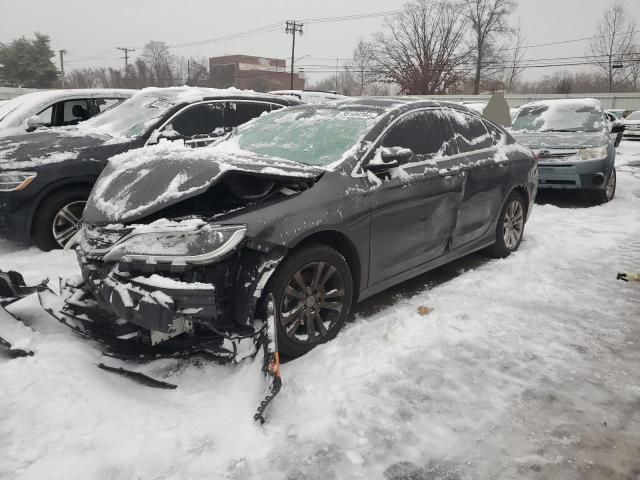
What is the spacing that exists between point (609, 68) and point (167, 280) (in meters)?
58.2

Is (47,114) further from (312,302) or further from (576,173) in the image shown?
(576,173)

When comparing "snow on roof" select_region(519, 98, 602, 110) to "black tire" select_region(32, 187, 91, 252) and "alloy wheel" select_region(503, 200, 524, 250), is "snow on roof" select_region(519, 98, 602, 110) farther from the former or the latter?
"black tire" select_region(32, 187, 91, 252)

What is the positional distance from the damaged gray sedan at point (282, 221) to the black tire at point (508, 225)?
0.87 meters

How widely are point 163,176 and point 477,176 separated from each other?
2881mm

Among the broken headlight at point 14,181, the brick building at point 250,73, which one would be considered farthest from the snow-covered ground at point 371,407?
the brick building at point 250,73

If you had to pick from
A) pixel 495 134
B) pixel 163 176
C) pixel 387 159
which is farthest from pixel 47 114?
pixel 495 134

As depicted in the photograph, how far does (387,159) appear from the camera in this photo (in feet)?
11.1

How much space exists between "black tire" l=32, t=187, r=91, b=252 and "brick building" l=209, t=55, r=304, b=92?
78.1 meters

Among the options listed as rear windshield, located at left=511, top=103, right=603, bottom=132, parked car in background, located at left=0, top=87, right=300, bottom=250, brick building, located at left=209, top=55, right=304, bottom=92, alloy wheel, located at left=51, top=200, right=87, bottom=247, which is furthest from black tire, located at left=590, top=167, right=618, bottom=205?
brick building, located at left=209, top=55, right=304, bottom=92

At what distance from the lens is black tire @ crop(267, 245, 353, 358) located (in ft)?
9.32

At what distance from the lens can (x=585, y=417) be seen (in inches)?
103

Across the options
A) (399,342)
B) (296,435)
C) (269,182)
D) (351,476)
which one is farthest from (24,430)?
(399,342)

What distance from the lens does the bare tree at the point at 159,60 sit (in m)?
82.6

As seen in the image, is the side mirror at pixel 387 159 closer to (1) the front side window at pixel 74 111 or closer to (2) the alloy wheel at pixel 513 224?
(2) the alloy wheel at pixel 513 224
